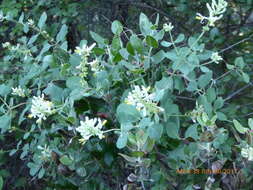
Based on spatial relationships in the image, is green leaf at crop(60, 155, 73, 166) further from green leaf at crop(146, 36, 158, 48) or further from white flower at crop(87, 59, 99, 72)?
green leaf at crop(146, 36, 158, 48)

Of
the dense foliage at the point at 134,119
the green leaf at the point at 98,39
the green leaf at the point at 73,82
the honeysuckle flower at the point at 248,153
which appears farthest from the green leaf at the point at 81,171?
the honeysuckle flower at the point at 248,153

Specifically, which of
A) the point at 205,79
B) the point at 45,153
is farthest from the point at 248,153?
the point at 45,153

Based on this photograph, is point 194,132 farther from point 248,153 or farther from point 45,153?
point 45,153

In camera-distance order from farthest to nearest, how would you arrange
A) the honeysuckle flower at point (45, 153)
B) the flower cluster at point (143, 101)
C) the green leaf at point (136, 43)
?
the honeysuckle flower at point (45, 153)
the green leaf at point (136, 43)
the flower cluster at point (143, 101)

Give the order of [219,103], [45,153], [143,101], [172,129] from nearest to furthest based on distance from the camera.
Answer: [143,101] < [172,129] < [219,103] < [45,153]

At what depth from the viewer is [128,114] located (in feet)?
4.12

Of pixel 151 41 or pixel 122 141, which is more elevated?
pixel 151 41

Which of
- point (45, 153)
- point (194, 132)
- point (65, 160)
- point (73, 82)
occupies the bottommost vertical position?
point (45, 153)

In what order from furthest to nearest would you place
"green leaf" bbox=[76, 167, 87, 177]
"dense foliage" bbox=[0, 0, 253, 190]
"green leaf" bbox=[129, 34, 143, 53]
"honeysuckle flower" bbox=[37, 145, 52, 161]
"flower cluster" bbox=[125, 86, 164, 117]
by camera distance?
"honeysuckle flower" bbox=[37, 145, 52, 161], "green leaf" bbox=[76, 167, 87, 177], "green leaf" bbox=[129, 34, 143, 53], "dense foliage" bbox=[0, 0, 253, 190], "flower cluster" bbox=[125, 86, 164, 117]

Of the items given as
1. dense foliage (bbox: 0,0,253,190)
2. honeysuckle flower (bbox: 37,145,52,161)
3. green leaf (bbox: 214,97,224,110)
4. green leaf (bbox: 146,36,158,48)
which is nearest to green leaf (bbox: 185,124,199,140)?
dense foliage (bbox: 0,0,253,190)

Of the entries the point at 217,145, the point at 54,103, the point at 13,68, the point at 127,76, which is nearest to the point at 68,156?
the point at 54,103

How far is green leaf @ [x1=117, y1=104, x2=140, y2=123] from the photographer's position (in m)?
1.24

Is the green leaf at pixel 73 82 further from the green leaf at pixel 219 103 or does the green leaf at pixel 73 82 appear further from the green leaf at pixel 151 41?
the green leaf at pixel 219 103

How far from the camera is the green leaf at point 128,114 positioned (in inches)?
48.9
